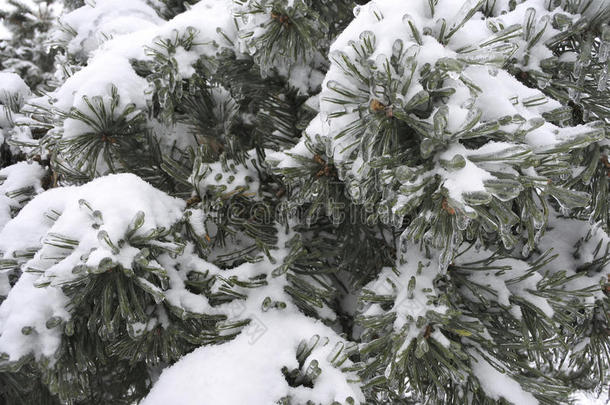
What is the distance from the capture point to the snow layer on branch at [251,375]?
94 cm

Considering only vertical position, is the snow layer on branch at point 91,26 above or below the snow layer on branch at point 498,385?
above

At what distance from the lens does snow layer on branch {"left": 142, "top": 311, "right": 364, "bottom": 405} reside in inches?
37.0

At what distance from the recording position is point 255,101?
1576 millimetres

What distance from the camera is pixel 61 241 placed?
98cm

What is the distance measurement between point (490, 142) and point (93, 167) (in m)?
1.12

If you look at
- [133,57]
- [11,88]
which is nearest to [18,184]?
[11,88]

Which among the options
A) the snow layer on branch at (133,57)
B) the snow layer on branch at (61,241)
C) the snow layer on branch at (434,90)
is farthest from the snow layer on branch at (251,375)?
the snow layer on branch at (133,57)

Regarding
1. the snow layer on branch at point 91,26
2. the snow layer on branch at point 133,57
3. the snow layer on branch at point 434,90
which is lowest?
the snow layer on branch at point 91,26

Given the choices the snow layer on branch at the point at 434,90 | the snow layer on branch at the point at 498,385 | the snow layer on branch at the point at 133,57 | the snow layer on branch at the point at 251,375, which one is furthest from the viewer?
the snow layer on branch at the point at 133,57

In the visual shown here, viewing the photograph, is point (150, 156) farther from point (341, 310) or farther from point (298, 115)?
point (341, 310)

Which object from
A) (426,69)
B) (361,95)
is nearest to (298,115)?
(361,95)

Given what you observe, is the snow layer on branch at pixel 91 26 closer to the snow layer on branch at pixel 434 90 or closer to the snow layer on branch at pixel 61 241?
the snow layer on branch at pixel 61 241

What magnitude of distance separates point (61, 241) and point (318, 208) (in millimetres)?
631

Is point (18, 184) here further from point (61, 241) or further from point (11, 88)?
point (61, 241)
